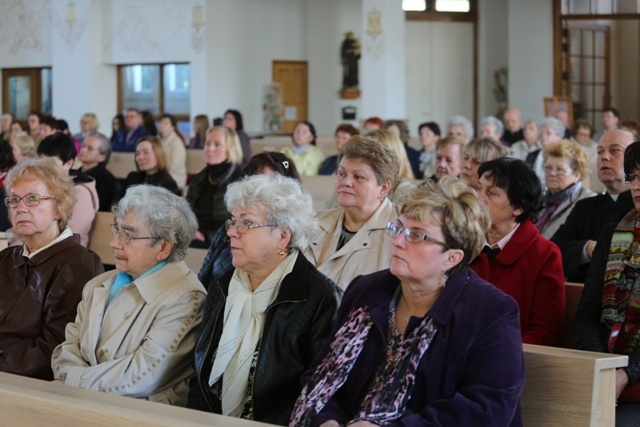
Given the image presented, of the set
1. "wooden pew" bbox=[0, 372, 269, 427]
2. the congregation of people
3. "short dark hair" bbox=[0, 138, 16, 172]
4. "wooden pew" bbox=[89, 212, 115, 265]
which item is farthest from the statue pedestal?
"wooden pew" bbox=[0, 372, 269, 427]

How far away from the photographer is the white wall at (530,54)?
15.7m

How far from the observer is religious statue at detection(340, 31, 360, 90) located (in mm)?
17156

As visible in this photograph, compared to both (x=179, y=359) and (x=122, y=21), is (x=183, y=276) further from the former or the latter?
(x=122, y=21)

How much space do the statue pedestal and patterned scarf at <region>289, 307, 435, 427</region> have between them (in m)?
14.8

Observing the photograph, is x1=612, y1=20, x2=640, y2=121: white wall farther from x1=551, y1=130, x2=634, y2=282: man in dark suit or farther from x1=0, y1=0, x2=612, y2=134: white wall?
x1=551, y1=130, x2=634, y2=282: man in dark suit

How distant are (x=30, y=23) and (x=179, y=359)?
15.6m

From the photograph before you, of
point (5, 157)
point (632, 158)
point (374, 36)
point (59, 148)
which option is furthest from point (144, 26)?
point (632, 158)

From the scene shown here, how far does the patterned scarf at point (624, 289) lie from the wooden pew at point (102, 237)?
292 centimetres

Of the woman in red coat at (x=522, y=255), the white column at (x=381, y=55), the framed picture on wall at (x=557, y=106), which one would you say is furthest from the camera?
the white column at (x=381, y=55)

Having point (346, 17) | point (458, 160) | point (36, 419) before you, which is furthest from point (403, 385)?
point (346, 17)

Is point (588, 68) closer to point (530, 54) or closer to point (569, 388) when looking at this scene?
point (530, 54)

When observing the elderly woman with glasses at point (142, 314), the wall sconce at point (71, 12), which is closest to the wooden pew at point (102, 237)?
the elderly woman with glasses at point (142, 314)

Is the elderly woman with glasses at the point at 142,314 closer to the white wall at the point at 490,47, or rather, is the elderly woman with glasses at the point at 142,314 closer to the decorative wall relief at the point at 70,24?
the decorative wall relief at the point at 70,24

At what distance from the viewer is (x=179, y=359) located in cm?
319
